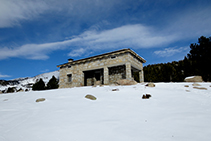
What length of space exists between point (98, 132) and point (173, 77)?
67.1 ft

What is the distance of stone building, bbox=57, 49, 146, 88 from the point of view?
13.1 meters

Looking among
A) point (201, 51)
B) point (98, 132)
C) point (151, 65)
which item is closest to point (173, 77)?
point (151, 65)

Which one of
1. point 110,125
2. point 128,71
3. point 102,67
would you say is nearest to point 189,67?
point 128,71

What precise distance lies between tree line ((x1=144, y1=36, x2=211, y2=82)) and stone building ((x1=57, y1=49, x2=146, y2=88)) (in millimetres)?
6298

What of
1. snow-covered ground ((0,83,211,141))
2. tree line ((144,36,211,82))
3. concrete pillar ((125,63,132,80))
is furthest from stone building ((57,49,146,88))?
snow-covered ground ((0,83,211,141))

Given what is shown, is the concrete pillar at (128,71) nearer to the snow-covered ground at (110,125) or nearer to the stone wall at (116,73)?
the stone wall at (116,73)

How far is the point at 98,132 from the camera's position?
2562 millimetres

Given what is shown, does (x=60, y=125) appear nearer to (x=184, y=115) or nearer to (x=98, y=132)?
(x=98, y=132)

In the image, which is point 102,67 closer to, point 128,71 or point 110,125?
point 128,71

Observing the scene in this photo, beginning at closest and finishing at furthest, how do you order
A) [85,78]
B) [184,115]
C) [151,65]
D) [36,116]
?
[184,115]
[36,116]
[85,78]
[151,65]

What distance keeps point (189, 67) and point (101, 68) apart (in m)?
14.5

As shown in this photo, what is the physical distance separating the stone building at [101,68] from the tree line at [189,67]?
6.30 m

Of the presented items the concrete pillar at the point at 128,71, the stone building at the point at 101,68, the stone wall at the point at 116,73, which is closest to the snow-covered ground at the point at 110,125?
the concrete pillar at the point at 128,71

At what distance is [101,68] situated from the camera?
14.4m
